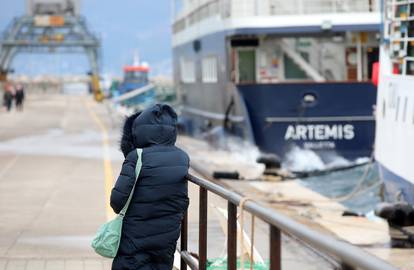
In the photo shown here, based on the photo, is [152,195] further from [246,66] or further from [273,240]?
[246,66]

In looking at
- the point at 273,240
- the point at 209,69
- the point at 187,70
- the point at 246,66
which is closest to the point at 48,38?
the point at 187,70

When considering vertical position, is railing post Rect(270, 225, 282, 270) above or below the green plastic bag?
above

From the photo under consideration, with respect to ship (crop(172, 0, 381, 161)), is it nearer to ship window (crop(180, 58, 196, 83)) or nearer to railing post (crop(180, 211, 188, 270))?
ship window (crop(180, 58, 196, 83))

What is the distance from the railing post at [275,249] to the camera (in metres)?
4.34

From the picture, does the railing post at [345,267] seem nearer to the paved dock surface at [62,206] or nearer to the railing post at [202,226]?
the paved dock surface at [62,206]

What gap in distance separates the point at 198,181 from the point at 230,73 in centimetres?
1925

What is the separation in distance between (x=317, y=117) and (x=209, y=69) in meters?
8.10

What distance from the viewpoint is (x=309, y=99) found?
23156mm

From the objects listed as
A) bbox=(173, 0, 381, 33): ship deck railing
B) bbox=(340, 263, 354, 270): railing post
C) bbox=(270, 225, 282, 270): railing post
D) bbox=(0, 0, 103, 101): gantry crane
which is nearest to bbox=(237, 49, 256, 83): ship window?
bbox=(173, 0, 381, 33): ship deck railing

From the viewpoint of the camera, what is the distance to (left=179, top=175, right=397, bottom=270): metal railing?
326 cm

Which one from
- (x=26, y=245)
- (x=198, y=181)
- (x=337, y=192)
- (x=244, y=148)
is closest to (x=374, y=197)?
(x=337, y=192)

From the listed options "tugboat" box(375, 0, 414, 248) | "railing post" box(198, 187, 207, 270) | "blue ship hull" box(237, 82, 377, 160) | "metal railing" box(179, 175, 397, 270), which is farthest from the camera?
"blue ship hull" box(237, 82, 377, 160)

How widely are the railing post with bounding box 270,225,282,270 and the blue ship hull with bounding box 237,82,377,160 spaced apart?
1877 cm

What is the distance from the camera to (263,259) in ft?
18.7
